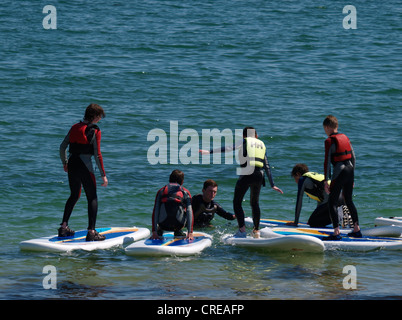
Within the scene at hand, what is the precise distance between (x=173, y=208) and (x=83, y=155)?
1711 mm

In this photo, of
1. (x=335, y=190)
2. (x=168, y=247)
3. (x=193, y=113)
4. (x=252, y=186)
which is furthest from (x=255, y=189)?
(x=193, y=113)

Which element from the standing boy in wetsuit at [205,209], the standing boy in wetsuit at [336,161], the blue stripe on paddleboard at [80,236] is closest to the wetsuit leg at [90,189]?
the blue stripe on paddleboard at [80,236]

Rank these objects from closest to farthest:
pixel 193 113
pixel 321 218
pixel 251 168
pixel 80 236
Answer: pixel 251 168 → pixel 80 236 → pixel 321 218 → pixel 193 113

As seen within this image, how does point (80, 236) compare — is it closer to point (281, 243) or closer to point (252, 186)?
point (252, 186)

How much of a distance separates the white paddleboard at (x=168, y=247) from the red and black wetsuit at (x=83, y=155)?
90 cm

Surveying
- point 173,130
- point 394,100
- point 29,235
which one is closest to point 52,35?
point 173,130

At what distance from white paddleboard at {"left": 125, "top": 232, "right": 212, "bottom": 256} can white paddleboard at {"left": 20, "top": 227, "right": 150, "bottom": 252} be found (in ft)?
1.80

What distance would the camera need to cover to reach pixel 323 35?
3681cm

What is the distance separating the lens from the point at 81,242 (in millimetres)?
10992

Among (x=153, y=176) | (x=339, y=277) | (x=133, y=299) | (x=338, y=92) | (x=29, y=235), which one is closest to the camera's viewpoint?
(x=133, y=299)

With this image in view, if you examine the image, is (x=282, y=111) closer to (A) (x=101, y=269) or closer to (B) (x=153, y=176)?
(B) (x=153, y=176)

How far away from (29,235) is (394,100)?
18.7 metres

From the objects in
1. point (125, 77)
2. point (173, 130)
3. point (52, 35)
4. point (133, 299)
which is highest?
point (52, 35)

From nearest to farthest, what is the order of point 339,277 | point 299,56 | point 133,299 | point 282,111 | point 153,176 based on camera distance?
point 133,299, point 339,277, point 153,176, point 282,111, point 299,56
